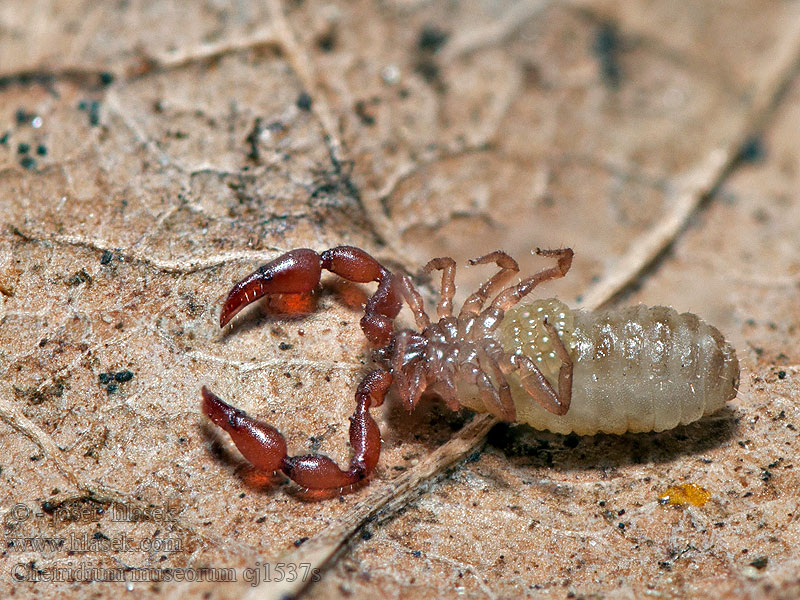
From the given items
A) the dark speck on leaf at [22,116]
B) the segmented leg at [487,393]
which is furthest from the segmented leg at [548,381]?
the dark speck on leaf at [22,116]

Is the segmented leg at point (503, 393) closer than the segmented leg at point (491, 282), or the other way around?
the segmented leg at point (503, 393)

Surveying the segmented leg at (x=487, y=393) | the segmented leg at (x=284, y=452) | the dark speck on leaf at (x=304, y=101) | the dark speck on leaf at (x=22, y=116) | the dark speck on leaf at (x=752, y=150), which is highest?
the dark speck on leaf at (x=752, y=150)

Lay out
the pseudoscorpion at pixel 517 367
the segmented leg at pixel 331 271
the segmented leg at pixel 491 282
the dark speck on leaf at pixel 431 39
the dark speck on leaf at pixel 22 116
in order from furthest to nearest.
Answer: the dark speck on leaf at pixel 431 39, the dark speck on leaf at pixel 22 116, the segmented leg at pixel 491 282, the segmented leg at pixel 331 271, the pseudoscorpion at pixel 517 367

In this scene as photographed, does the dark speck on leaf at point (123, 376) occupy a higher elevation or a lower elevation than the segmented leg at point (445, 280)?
lower

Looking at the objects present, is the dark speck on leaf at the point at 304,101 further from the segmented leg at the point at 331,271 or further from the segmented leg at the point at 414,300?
the segmented leg at the point at 414,300

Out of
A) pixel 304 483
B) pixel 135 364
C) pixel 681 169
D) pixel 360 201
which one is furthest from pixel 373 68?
pixel 304 483

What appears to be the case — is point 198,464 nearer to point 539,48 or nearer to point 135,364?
point 135,364
